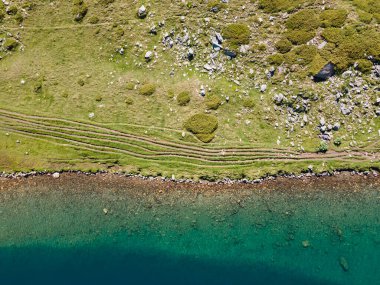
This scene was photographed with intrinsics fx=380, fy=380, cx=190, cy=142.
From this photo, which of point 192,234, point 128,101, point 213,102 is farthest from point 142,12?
point 192,234

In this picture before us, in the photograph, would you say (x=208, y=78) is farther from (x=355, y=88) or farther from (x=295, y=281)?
(x=295, y=281)

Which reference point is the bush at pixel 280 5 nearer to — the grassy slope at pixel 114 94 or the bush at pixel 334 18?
the bush at pixel 334 18

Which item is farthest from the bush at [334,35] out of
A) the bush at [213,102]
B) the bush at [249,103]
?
the bush at [213,102]

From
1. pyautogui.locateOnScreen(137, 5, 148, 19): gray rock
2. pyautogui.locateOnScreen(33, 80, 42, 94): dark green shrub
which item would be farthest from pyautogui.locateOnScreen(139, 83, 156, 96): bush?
pyautogui.locateOnScreen(33, 80, 42, 94): dark green shrub

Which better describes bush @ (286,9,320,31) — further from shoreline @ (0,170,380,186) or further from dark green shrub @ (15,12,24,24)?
dark green shrub @ (15,12,24,24)

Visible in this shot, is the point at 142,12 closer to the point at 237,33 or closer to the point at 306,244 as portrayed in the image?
the point at 237,33

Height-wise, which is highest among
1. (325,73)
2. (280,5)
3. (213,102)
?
(280,5)

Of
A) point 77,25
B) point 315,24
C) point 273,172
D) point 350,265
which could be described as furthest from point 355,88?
point 77,25

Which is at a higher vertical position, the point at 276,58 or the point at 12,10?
the point at 12,10
